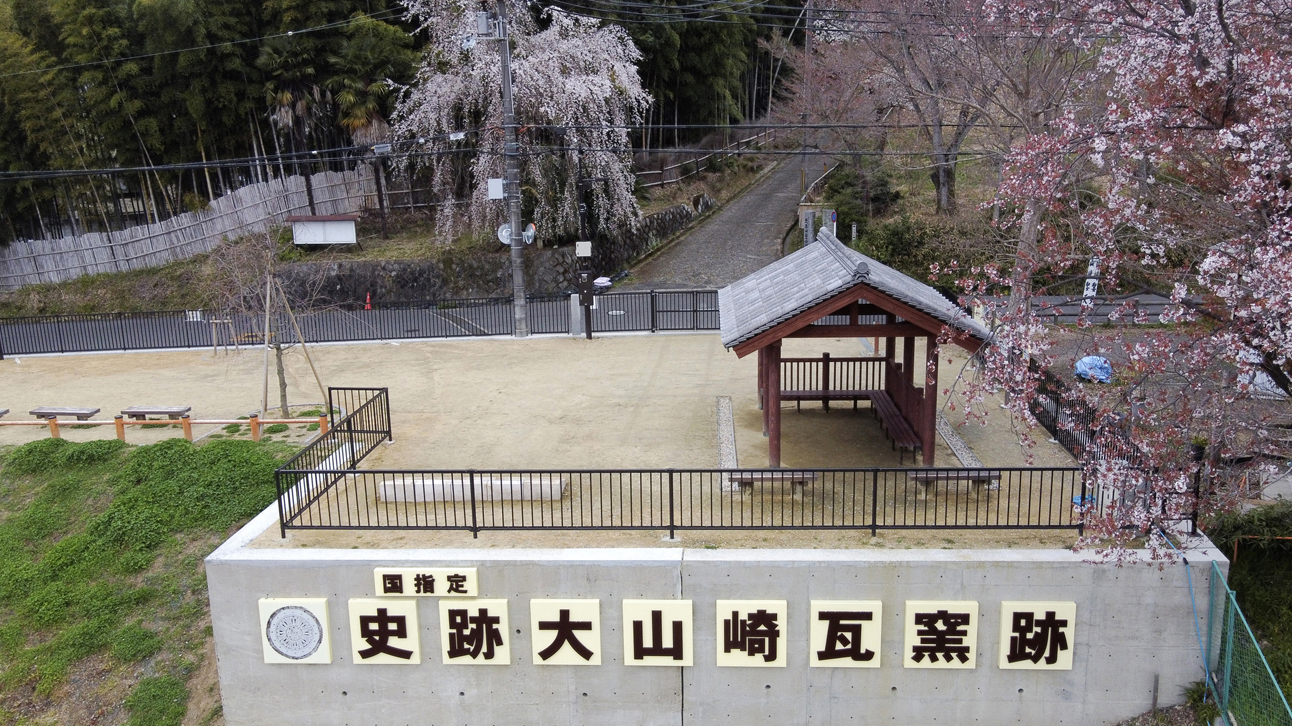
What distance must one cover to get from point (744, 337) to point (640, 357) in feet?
23.4

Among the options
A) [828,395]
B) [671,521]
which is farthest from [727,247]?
[671,521]

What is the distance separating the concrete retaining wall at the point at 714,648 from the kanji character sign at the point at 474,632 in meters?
0.11

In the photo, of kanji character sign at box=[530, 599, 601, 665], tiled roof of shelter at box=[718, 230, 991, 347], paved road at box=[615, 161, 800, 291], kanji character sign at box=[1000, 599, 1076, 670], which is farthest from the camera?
paved road at box=[615, 161, 800, 291]

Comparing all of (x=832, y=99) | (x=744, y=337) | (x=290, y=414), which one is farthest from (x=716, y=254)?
(x=744, y=337)

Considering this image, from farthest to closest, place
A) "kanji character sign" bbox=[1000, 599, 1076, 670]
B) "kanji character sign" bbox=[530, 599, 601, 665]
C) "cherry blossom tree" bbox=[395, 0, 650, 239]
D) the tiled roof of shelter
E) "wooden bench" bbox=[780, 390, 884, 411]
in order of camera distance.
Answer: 1. "cherry blossom tree" bbox=[395, 0, 650, 239]
2. "wooden bench" bbox=[780, 390, 884, 411]
3. the tiled roof of shelter
4. "kanji character sign" bbox=[530, 599, 601, 665]
5. "kanji character sign" bbox=[1000, 599, 1076, 670]

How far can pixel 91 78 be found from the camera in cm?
2503

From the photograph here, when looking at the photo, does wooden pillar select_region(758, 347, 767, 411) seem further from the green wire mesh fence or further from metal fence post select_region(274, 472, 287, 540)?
metal fence post select_region(274, 472, 287, 540)

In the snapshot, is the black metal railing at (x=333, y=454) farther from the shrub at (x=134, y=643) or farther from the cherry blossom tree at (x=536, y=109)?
the cherry blossom tree at (x=536, y=109)

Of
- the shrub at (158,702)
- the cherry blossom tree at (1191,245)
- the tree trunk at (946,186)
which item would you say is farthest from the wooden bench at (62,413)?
the tree trunk at (946,186)

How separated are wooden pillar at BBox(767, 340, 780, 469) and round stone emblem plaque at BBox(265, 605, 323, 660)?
535cm

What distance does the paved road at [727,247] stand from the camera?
2798 centimetres

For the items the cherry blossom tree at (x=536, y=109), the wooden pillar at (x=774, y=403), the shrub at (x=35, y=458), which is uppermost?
the cherry blossom tree at (x=536, y=109)

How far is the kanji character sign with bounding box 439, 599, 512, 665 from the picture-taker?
30.3ft

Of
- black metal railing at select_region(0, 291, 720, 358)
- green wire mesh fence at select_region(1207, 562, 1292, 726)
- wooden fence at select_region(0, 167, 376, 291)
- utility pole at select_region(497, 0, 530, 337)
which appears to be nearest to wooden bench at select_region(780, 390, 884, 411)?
green wire mesh fence at select_region(1207, 562, 1292, 726)
